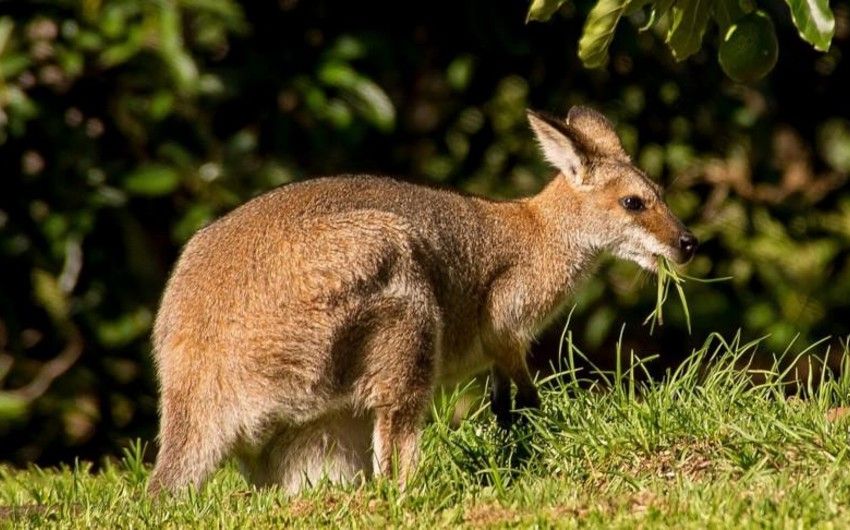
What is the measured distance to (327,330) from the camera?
20.3 feet

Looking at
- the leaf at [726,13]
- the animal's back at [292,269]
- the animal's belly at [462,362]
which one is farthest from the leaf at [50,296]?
the leaf at [726,13]

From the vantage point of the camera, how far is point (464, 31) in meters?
9.15

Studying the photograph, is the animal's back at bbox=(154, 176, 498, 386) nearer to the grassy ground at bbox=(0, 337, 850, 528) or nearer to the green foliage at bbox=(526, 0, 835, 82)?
the grassy ground at bbox=(0, 337, 850, 528)

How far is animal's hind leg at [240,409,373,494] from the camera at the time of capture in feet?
21.2

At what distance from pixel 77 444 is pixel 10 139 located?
1695mm

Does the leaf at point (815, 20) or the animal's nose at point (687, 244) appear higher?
the leaf at point (815, 20)

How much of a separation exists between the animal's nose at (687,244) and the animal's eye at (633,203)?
254mm

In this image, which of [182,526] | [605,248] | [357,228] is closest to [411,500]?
[182,526]

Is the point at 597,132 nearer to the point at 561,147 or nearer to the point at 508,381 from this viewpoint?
the point at 561,147

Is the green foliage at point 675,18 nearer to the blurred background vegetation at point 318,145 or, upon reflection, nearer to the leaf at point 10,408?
the blurred background vegetation at point 318,145

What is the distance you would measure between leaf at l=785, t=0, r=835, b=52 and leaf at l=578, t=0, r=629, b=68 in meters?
0.54

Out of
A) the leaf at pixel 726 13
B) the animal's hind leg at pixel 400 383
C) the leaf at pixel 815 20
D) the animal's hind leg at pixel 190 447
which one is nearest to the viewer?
the leaf at pixel 815 20

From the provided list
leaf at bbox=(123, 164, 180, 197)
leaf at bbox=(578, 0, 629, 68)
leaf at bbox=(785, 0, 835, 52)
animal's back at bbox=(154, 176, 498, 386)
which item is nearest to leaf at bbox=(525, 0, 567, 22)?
leaf at bbox=(578, 0, 629, 68)

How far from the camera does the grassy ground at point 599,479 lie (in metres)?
5.32
